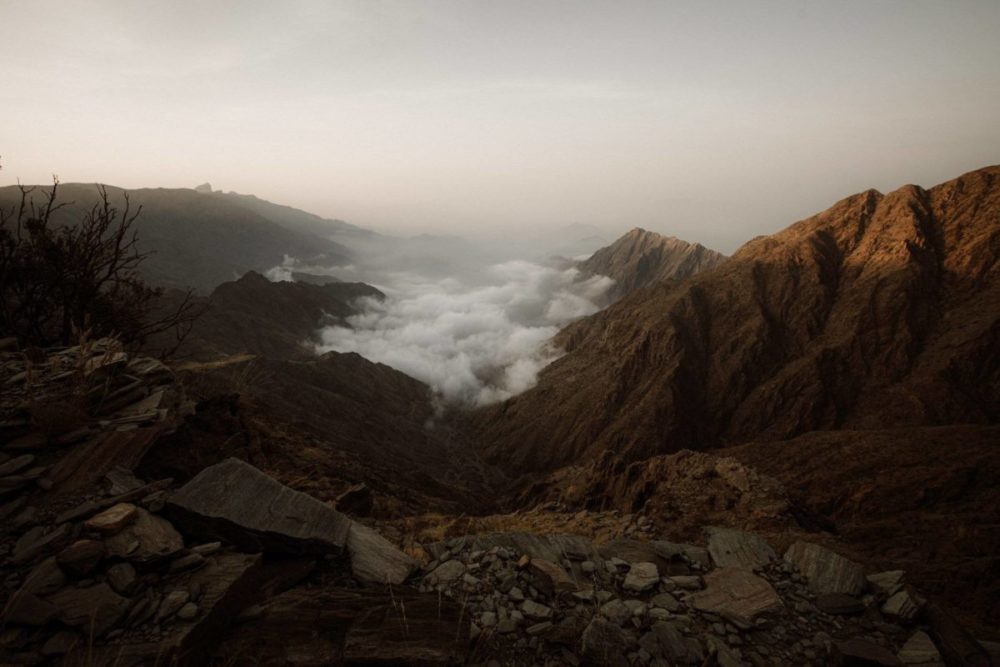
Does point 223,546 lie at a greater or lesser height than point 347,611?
greater

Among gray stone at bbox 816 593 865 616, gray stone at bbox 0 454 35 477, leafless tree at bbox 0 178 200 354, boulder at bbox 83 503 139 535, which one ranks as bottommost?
gray stone at bbox 816 593 865 616

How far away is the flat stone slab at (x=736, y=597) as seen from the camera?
18.9 feet

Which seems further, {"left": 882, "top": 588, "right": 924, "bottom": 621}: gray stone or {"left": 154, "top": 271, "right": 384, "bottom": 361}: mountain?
{"left": 154, "top": 271, "right": 384, "bottom": 361}: mountain

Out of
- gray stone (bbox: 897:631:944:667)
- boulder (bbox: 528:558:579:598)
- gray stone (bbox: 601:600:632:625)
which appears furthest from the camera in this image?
A: boulder (bbox: 528:558:579:598)

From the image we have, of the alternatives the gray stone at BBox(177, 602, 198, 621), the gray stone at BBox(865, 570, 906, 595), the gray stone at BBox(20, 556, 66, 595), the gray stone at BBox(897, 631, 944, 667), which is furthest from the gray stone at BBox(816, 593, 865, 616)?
the gray stone at BBox(20, 556, 66, 595)

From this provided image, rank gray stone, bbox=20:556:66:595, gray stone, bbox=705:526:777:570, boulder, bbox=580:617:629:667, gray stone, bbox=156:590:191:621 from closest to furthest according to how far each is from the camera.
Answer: gray stone, bbox=20:556:66:595, gray stone, bbox=156:590:191:621, boulder, bbox=580:617:629:667, gray stone, bbox=705:526:777:570

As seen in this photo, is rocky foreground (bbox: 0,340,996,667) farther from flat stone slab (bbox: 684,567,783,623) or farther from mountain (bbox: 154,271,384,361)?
mountain (bbox: 154,271,384,361)

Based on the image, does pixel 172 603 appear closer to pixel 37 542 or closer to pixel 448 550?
pixel 37 542

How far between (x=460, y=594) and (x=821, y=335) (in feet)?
257

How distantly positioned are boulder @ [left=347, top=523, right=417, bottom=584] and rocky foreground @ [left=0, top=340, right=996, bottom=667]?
0.08 feet

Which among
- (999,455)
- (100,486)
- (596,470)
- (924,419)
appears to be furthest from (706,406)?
(100,486)

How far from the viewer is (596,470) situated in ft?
94.3

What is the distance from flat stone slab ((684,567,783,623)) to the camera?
5.75 m

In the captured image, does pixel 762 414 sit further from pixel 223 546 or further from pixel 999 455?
pixel 223 546
